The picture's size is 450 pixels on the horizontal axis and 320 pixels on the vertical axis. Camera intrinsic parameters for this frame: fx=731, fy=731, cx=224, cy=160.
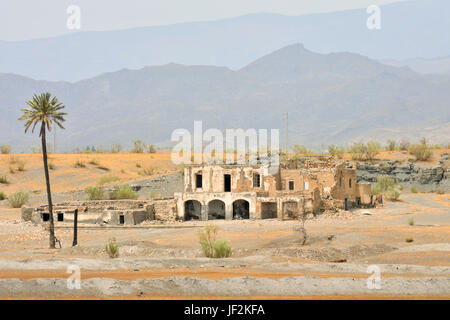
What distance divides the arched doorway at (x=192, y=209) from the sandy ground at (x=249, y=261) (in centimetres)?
267

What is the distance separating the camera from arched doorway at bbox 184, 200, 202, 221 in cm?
5294

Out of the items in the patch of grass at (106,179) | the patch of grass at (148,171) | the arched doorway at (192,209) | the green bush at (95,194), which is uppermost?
the patch of grass at (148,171)

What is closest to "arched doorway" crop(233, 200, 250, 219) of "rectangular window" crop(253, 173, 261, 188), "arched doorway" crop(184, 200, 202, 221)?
"rectangular window" crop(253, 173, 261, 188)

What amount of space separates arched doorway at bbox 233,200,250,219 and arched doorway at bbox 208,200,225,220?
922 millimetres

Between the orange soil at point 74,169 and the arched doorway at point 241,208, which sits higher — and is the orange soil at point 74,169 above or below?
above

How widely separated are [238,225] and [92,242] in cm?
1018

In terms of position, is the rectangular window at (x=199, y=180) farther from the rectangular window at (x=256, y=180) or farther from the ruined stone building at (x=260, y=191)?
the rectangular window at (x=256, y=180)

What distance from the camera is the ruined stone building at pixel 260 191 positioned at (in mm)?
50094

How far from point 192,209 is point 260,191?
519cm

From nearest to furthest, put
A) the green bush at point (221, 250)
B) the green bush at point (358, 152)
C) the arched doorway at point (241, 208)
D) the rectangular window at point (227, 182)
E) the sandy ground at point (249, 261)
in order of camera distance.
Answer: the sandy ground at point (249, 261) → the green bush at point (221, 250) → the arched doorway at point (241, 208) → the rectangular window at point (227, 182) → the green bush at point (358, 152)

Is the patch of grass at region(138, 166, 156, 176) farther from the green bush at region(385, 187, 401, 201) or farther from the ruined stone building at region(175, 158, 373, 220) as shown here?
the green bush at region(385, 187, 401, 201)

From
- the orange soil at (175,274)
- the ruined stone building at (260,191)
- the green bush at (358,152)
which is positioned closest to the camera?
the orange soil at (175,274)

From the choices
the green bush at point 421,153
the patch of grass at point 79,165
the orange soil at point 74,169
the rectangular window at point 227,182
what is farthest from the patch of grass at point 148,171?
the green bush at point 421,153
